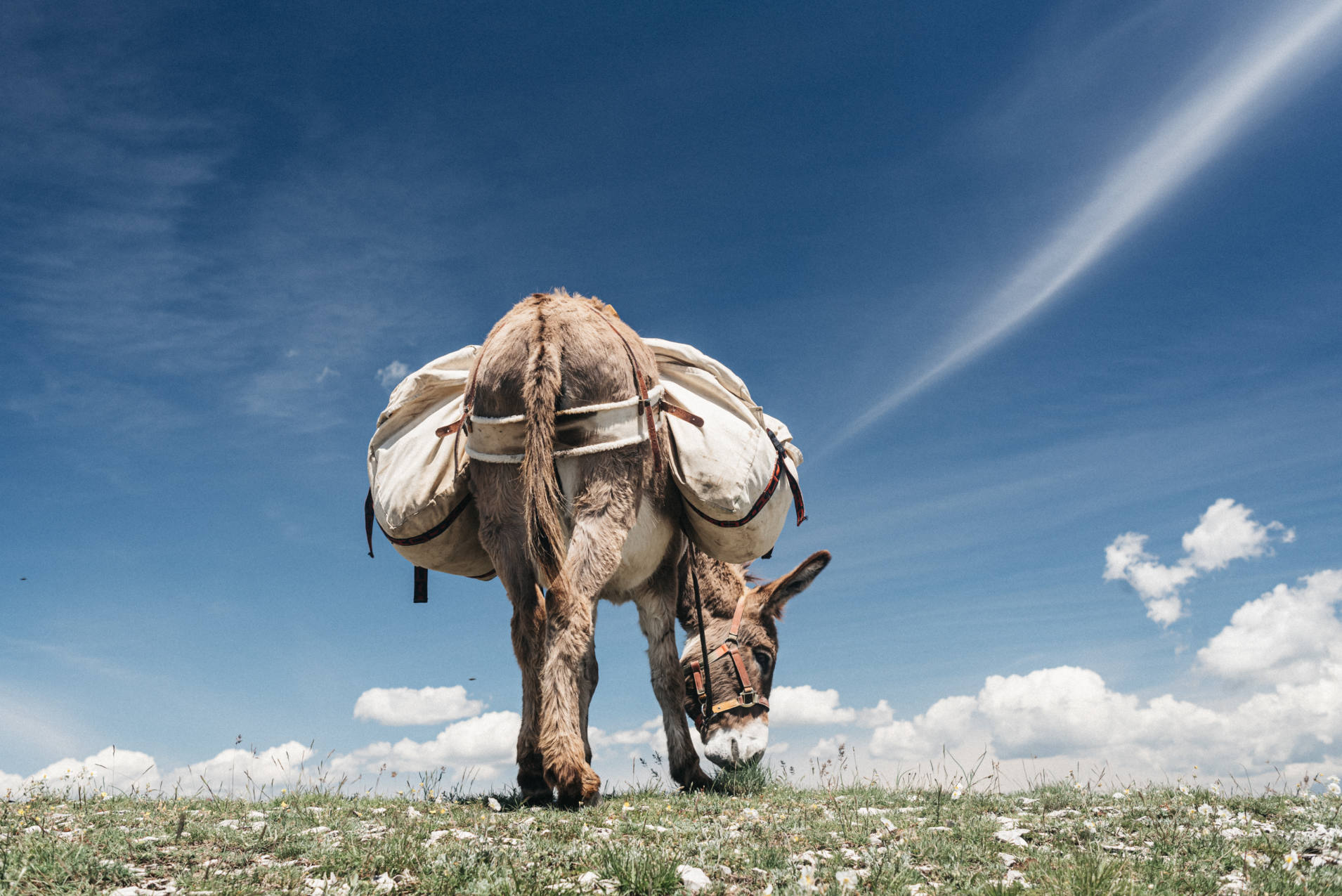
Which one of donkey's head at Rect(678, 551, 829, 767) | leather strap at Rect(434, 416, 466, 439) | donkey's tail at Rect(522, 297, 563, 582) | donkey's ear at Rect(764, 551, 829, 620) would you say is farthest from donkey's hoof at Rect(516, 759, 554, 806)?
donkey's ear at Rect(764, 551, 829, 620)

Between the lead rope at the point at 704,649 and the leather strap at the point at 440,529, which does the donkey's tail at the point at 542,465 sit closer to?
the leather strap at the point at 440,529

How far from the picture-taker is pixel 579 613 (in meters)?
6.34

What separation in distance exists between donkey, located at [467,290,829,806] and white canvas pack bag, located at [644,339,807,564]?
0.87 feet

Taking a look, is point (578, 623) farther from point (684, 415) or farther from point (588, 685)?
point (684, 415)

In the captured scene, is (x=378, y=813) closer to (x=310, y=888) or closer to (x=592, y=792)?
(x=592, y=792)

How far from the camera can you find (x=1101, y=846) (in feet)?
16.8

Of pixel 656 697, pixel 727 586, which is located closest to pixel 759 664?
pixel 727 586

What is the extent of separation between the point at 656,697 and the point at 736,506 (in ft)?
6.92

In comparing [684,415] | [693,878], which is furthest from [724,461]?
[693,878]

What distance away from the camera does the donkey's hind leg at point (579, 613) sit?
6.03 metres

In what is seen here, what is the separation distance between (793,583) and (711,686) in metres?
1.52

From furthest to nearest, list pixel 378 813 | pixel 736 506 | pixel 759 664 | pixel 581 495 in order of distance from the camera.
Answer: pixel 759 664 < pixel 736 506 < pixel 581 495 < pixel 378 813

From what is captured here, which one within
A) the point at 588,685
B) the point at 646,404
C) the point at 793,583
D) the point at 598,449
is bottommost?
the point at 588,685

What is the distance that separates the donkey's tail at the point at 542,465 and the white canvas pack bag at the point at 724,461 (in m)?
1.40
